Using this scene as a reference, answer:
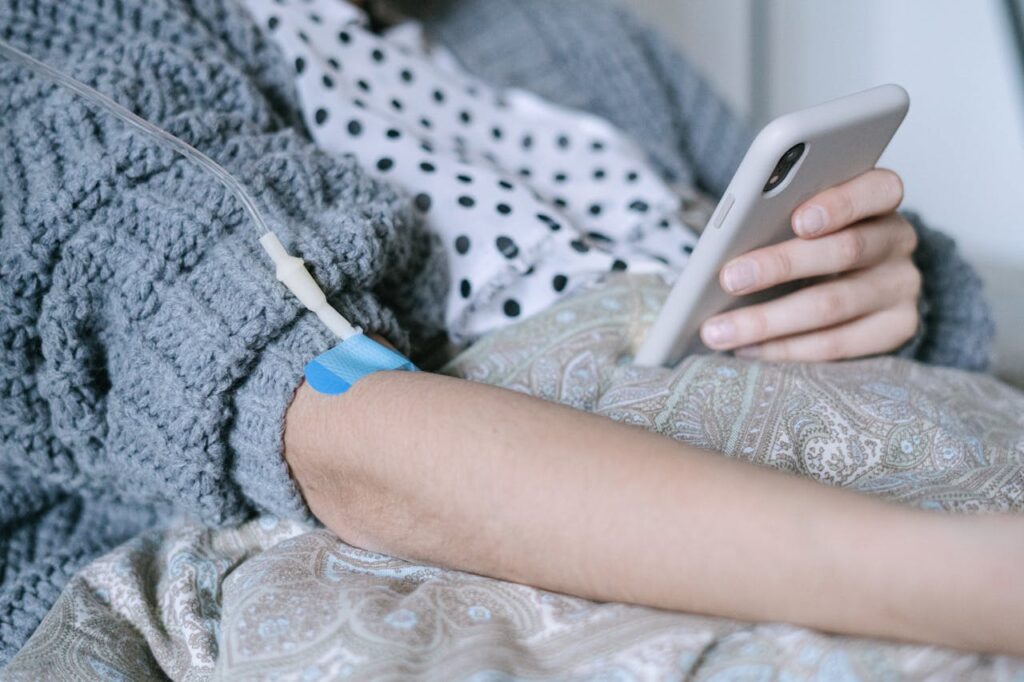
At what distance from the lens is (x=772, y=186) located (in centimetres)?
63

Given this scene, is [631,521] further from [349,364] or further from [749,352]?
[749,352]

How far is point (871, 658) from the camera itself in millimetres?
443

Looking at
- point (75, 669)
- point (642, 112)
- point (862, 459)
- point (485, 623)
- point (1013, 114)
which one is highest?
point (1013, 114)

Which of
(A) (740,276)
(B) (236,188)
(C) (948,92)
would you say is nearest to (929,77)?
(C) (948,92)

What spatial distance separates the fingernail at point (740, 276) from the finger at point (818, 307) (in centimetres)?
4

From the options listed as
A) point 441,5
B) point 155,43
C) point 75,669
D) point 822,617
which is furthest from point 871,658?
point 441,5

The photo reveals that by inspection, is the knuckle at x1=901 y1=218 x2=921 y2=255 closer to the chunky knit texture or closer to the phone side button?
the phone side button

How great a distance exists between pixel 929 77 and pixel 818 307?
119cm

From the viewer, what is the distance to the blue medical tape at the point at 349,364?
55cm

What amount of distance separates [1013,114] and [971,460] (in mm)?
1288

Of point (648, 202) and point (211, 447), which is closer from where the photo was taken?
point (211, 447)

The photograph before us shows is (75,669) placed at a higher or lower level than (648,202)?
lower

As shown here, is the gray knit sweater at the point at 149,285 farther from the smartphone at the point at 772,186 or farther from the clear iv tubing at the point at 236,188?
the smartphone at the point at 772,186

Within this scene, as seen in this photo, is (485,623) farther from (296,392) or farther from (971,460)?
(971,460)
